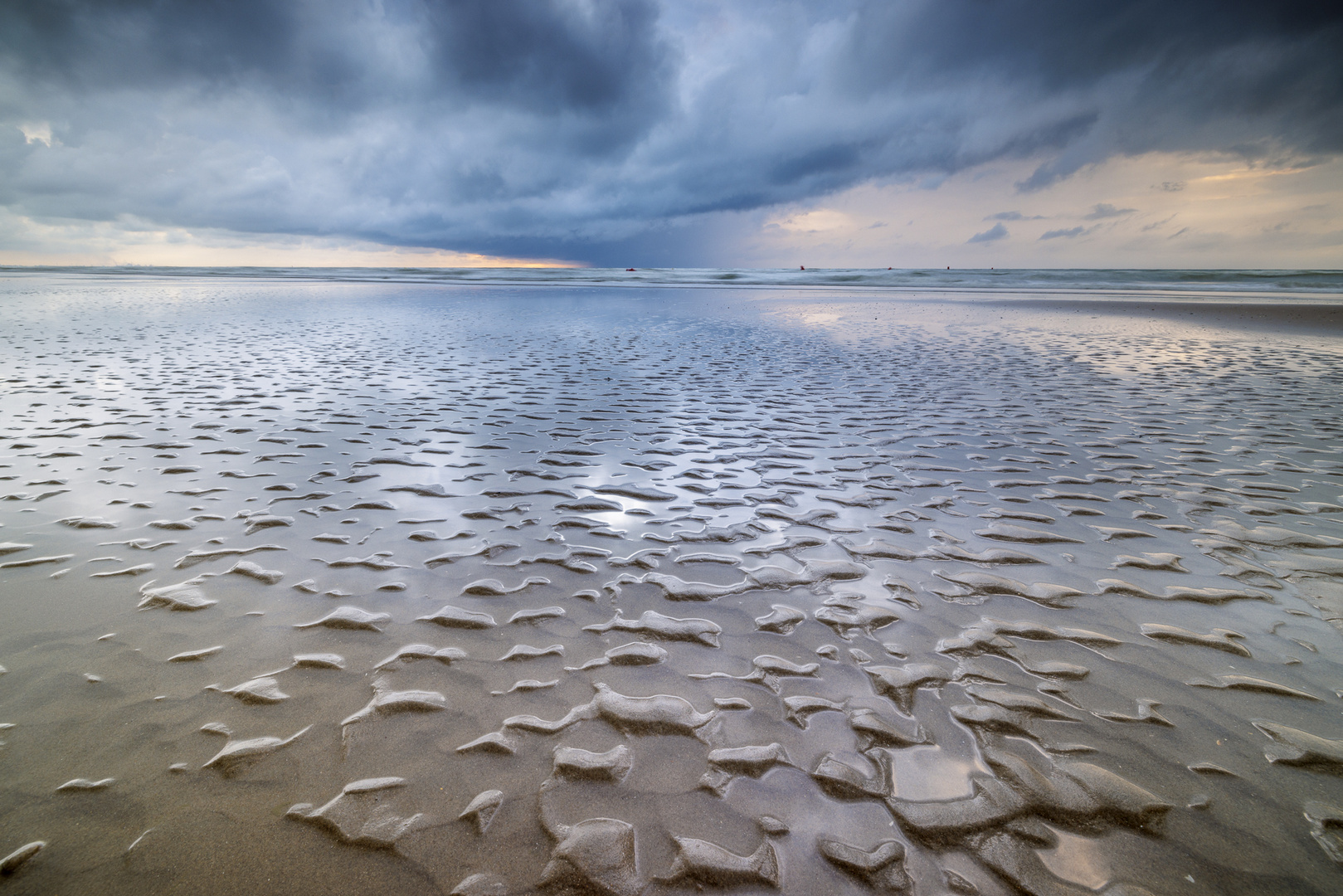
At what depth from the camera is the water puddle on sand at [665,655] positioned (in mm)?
2400

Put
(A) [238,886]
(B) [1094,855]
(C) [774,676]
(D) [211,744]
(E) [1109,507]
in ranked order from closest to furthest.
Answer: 1. (A) [238,886]
2. (B) [1094,855]
3. (D) [211,744]
4. (C) [774,676]
5. (E) [1109,507]

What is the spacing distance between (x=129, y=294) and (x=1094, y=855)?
55.6 m

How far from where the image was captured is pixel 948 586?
15.0 ft

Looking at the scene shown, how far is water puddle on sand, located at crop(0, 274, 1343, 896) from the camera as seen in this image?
2.40m

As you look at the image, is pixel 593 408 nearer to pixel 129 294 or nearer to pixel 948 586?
pixel 948 586

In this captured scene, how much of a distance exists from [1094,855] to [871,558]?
2.74 meters

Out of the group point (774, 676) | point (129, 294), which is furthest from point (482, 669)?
point (129, 294)

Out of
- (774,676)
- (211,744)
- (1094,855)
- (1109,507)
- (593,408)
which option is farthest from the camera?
(593,408)

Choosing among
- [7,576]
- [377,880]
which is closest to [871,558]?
[377,880]

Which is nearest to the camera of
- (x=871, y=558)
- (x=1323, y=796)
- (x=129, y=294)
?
(x=1323, y=796)

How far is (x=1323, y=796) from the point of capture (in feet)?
8.67

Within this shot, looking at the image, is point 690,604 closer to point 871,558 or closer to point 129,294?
point 871,558

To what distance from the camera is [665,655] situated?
3.72m

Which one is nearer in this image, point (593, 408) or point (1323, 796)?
point (1323, 796)
